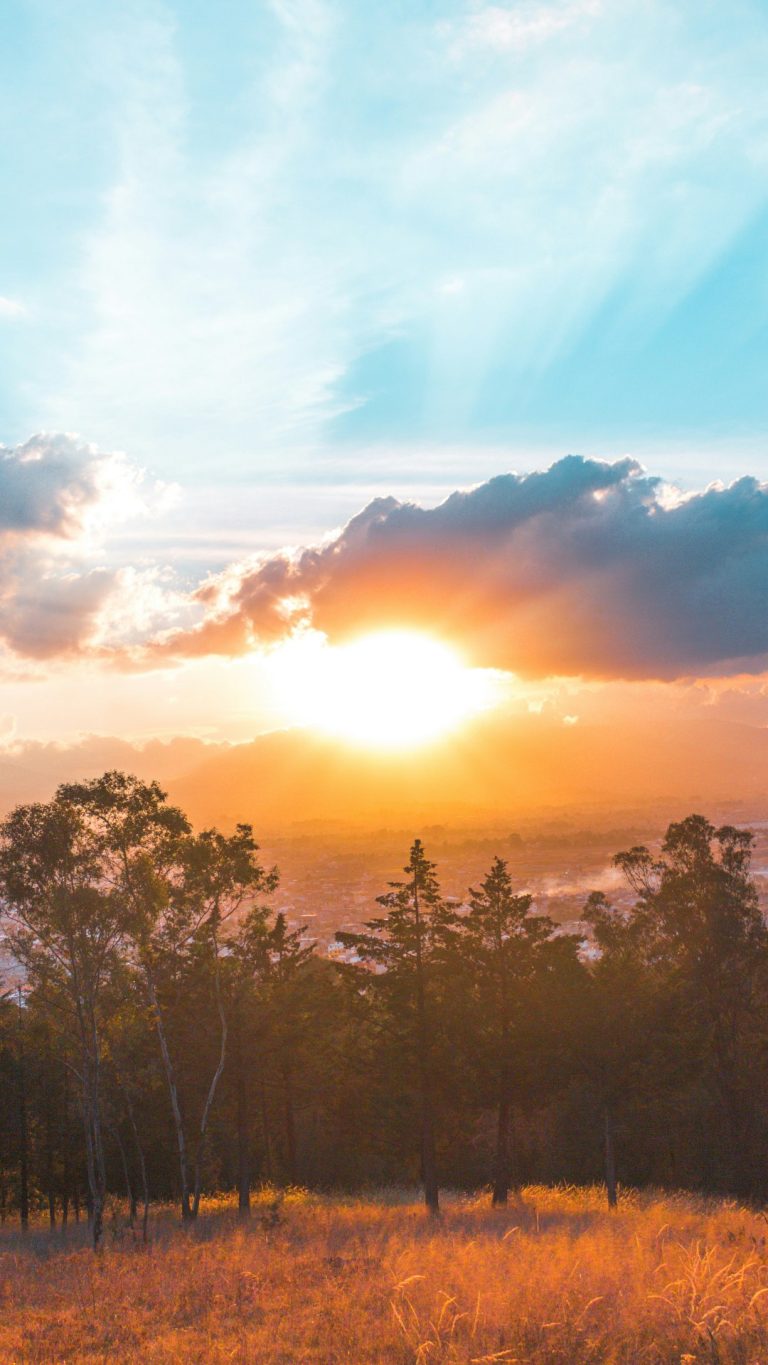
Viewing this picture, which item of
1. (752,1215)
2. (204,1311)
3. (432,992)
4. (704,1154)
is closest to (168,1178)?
(432,992)

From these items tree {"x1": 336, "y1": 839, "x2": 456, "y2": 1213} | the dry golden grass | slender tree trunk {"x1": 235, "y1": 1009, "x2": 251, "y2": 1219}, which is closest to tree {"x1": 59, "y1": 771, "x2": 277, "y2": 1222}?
slender tree trunk {"x1": 235, "y1": 1009, "x2": 251, "y2": 1219}

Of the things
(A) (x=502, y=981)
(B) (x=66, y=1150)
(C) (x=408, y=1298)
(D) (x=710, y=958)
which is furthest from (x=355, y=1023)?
(C) (x=408, y=1298)

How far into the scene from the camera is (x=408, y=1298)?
14.6 metres

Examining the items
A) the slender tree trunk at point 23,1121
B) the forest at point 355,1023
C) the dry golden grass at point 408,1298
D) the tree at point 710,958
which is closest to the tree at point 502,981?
the forest at point 355,1023

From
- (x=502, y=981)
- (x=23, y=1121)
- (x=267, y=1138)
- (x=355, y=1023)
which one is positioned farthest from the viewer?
→ (x=267, y=1138)

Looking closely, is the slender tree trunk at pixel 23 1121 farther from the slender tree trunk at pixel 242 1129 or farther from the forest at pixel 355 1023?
the slender tree trunk at pixel 242 1129

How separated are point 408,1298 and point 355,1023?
4191cm

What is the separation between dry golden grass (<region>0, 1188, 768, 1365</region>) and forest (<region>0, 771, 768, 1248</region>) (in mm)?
8791

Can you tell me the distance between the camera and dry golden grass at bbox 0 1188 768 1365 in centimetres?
1216

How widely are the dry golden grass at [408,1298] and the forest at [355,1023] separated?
8791 millimetres

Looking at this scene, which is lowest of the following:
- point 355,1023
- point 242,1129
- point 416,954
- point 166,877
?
point 242,1129

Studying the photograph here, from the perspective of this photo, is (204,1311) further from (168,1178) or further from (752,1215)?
(168,1178)

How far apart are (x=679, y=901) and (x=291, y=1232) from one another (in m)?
29.4

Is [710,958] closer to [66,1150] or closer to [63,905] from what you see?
[63,905]
